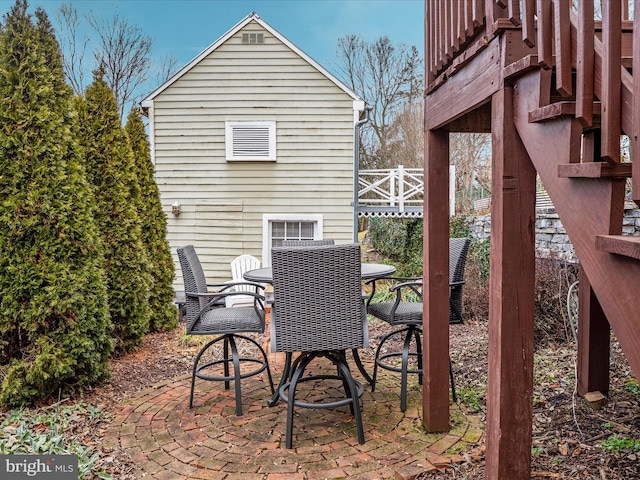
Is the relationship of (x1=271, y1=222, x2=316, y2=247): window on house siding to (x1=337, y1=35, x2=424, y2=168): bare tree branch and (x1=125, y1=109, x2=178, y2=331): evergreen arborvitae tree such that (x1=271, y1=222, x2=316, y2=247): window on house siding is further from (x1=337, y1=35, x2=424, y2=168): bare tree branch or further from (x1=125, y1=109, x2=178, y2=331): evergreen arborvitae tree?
(x1=337, y1=35, x2=424, y2=168): bare tree branch

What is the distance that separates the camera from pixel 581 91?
3.71 feet

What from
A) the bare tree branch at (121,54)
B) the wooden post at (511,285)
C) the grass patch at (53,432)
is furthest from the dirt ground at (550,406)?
the bare tree branch at (121,54)

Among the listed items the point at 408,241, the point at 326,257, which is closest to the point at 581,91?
the point at 326,257

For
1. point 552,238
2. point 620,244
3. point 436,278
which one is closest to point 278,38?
point 552,238

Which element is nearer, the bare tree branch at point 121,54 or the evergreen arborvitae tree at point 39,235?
the evergreen arborvitae tree at point 39,235

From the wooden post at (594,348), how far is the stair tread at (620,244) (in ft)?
6.81

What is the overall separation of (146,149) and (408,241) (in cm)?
573

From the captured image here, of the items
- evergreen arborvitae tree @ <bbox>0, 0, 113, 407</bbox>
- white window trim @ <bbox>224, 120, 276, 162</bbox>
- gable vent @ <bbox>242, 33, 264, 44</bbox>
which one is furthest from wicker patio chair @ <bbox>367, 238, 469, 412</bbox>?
gable vent @ <bbox>242, 33, 264, 44</bbox>

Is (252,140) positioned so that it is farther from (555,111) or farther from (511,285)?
(555,111)

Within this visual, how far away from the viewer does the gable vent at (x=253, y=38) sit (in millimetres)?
7906

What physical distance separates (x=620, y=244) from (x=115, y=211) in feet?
14.3

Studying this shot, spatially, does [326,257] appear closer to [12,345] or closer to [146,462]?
[146,462]

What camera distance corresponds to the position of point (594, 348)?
9.46ft

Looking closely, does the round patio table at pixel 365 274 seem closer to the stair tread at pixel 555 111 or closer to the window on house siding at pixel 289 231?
the stair tread at pixel 555 111
